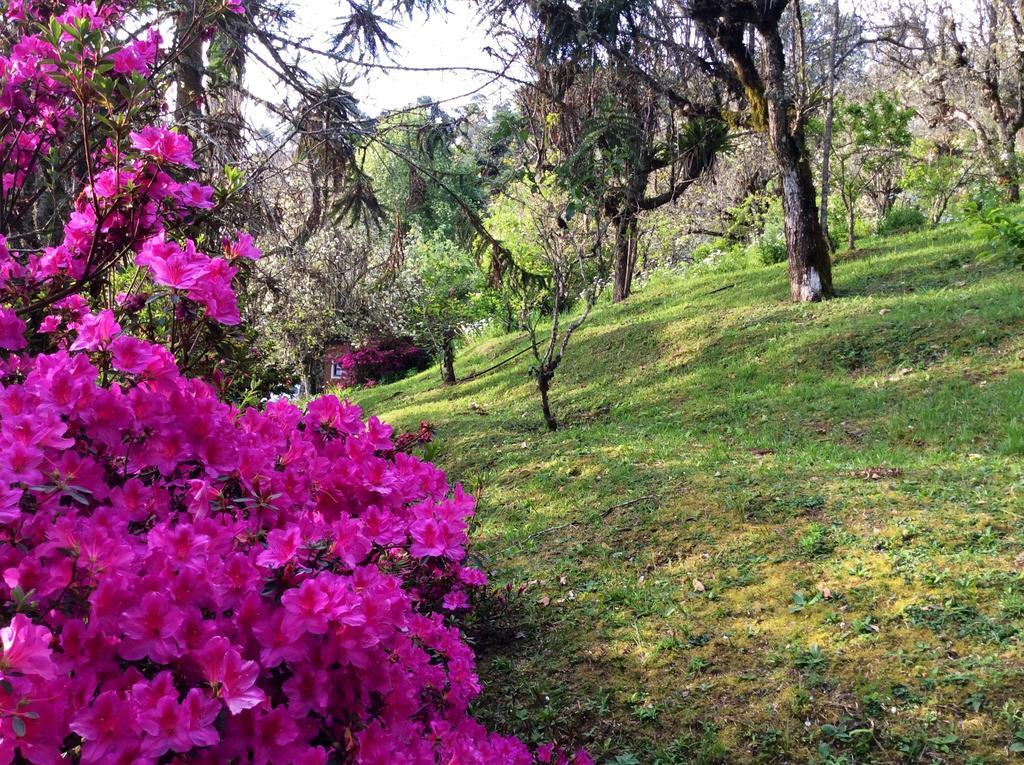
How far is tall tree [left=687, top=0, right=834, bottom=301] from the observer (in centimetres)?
837

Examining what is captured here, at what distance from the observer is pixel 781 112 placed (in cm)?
857

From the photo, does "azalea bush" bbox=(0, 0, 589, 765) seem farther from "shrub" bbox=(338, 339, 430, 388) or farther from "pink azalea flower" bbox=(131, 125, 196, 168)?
"shrub" bbox=(338, 339, 430, 388)

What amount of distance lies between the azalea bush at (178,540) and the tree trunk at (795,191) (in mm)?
7895

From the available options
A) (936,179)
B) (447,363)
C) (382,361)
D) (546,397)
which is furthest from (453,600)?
(382,361)

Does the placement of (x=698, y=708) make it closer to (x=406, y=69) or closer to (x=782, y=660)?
(x=782, y=660)

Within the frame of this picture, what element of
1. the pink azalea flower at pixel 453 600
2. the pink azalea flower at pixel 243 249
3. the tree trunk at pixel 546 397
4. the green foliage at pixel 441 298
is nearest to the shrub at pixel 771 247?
the green foliage at pixel 441 298

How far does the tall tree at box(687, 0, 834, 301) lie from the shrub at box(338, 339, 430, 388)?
999cm

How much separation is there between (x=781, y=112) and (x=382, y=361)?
37.2ft

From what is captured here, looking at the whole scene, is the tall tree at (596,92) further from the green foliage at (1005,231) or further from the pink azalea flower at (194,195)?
the pink azalea flower at (194,195)

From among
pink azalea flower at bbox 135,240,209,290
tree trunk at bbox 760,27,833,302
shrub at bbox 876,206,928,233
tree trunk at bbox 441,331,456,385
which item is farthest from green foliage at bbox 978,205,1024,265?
tree trunk at bbox 441,331,456,385

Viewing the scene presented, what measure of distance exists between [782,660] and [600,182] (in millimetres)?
5142

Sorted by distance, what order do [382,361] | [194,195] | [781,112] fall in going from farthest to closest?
[382,361] < [781,112] < [194,195]

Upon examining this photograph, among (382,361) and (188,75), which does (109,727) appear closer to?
(188,75)

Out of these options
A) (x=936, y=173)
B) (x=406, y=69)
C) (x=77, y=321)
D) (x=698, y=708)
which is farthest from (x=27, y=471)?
(x=936, y=173)
